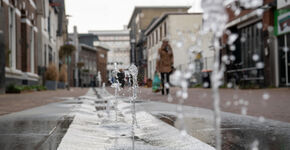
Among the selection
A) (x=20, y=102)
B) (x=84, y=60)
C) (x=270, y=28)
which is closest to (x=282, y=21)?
(x=270, y=28)

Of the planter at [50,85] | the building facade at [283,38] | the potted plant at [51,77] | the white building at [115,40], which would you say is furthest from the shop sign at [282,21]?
the white building at [115,40]

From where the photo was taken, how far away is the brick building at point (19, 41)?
15.3m

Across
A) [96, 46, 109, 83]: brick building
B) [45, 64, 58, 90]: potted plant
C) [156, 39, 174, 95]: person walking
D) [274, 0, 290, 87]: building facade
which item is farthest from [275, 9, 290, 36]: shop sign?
[96, 46, 109, 83]: brick building

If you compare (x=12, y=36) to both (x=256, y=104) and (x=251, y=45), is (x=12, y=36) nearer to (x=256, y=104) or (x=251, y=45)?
(x=251, y=45)

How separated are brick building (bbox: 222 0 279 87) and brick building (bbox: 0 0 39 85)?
922 cm

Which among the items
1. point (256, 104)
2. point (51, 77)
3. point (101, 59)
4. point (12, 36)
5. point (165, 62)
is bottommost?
point (256, 104)

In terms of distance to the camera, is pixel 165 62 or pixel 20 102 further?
pixel 165 62

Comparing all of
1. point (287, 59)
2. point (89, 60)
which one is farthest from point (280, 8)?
point (89, 60)

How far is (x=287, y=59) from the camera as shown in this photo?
613 inches

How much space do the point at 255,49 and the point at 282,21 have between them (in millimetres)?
2858

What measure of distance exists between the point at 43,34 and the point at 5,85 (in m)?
12.0

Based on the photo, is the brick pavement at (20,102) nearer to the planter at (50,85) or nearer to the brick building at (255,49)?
the brick building at (255,49)

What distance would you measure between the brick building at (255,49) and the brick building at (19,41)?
9.22 m

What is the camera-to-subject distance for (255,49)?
18297 mm
